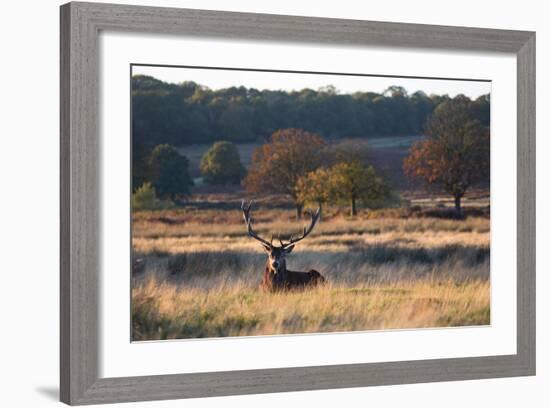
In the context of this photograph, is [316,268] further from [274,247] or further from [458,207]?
[458,207]

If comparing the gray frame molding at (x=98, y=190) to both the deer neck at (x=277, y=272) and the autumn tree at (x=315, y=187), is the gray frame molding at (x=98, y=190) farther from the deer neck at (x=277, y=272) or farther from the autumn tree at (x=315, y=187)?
the autumn tree at (x=315, y=187)

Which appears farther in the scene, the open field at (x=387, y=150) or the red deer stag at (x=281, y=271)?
the open field at (x=387, y=150)

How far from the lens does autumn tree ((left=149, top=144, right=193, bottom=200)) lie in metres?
9.52

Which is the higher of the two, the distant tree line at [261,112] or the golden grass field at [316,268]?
the distant tree line at [261,112]

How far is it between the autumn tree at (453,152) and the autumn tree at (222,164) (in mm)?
1385

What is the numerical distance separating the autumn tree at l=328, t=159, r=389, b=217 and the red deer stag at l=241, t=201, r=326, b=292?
0.31 m

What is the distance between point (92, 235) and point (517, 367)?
356 cm

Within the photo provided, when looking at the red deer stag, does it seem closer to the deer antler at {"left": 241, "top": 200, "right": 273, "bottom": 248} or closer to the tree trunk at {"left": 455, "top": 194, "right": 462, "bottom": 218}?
the deer antler at {"left": 241, "top": 200, "right": 273, "bottom": 248}

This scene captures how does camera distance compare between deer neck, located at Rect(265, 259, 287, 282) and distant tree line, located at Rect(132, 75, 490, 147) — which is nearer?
distant tree line, located at Rect(132, 75, 490, 147)

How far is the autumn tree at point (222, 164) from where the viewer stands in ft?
31.9

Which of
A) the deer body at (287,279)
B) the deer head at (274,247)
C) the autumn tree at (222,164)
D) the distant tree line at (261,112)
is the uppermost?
the distant tree line at (261,112)

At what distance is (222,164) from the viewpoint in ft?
32.0

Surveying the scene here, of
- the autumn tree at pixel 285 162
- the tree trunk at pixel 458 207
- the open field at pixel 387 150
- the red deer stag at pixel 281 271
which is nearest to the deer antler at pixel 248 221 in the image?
the red deer stag at pixel 281 271

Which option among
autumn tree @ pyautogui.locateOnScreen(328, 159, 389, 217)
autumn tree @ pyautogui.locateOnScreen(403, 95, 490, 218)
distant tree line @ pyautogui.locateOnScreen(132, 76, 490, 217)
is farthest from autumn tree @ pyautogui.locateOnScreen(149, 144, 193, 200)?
autumn tree @ pyautogui.locateOnScreen(403, 95, 490, 218)
